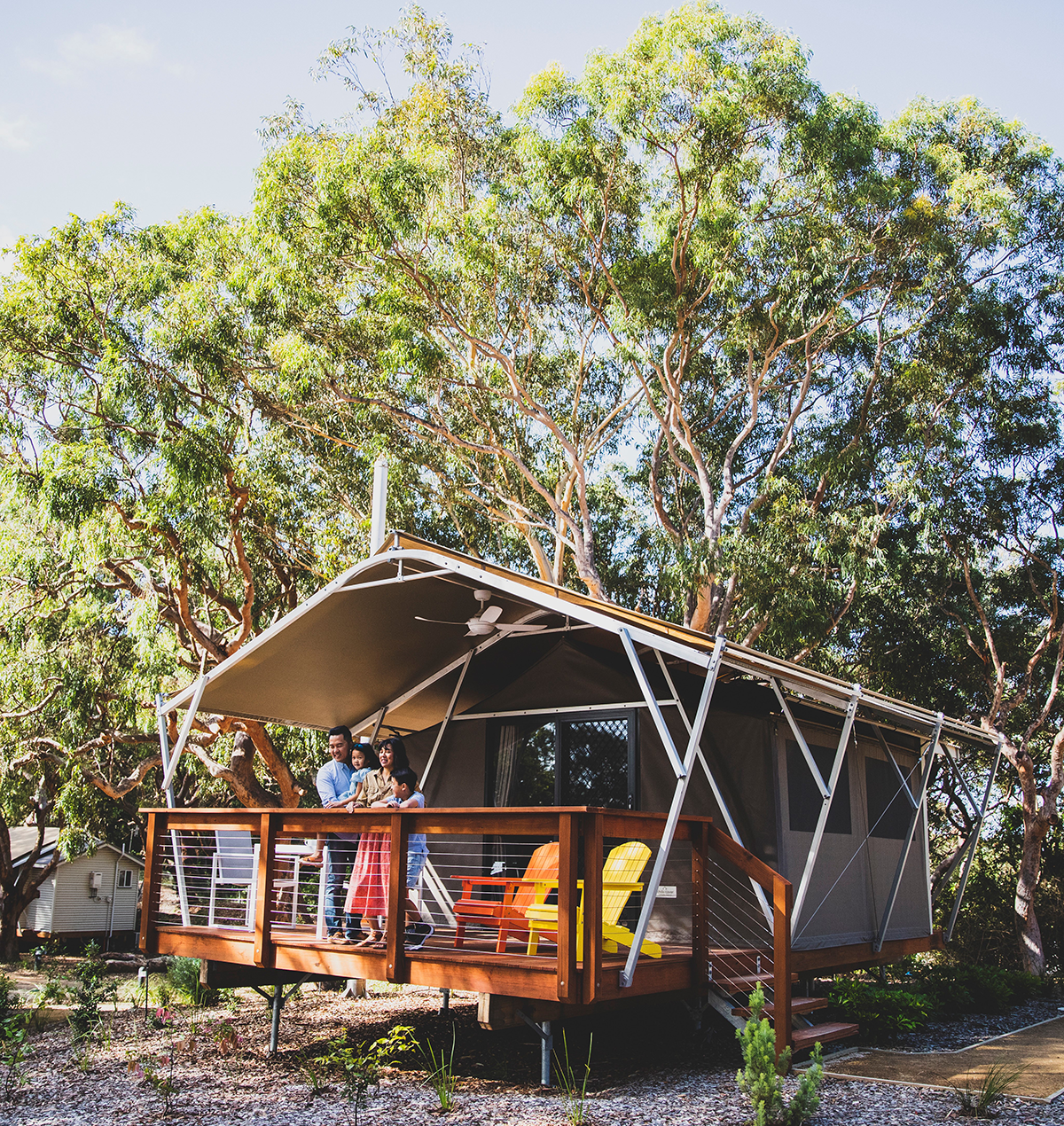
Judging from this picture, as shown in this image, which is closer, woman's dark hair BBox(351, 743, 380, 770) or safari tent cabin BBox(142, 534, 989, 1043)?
safari tent cabin BBox(142, 534, 989, 1043)

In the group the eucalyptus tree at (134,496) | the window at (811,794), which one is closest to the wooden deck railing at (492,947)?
the window at (811,794)

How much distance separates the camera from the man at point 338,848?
645 cm

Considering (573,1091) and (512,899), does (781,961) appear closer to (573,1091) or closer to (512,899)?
(573,1091)

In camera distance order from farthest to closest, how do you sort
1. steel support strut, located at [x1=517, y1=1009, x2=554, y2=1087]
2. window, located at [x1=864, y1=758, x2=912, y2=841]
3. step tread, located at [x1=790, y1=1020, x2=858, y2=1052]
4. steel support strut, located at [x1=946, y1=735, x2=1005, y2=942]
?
steel support strut, located at [x1=946, y1=735, x2=1005, y2=942], window, located at [x1=864, y1=758, x2=912, y2=841], step tread, located at [x1=790, y1=1020, x2=858, y2=1052], steel support strut, located at [x1=517, y1=1009, x2=554, y2=1087]

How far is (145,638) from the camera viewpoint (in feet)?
39.2

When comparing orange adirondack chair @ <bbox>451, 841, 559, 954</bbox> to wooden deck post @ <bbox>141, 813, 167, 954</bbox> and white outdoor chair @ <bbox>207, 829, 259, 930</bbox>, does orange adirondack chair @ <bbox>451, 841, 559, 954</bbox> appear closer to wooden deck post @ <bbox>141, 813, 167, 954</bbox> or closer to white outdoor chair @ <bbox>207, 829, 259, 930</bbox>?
white outdoor chair @ <bbox>207, 829, 259, 930</bbox>

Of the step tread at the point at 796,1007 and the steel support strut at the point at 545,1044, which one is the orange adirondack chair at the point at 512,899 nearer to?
the steel support strut at the point at 545,1044

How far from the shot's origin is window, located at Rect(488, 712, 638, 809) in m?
7.91

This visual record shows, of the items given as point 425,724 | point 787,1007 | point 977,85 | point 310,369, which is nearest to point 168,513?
point 310,369

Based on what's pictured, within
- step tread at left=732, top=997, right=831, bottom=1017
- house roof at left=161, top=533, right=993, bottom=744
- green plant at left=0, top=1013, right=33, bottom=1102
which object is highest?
house roof at left=161, top=533, right=993, bottom=744

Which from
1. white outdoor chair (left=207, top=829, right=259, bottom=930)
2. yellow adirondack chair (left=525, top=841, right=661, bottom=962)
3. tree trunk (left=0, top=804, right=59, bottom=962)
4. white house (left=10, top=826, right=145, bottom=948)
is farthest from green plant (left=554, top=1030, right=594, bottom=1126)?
white house (left=10, top=826, right=145, bottom=948)

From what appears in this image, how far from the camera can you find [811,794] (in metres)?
8.52

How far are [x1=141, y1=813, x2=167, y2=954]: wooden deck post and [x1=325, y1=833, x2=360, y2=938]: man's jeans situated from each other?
138 cm

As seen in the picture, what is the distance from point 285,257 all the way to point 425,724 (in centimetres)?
739
